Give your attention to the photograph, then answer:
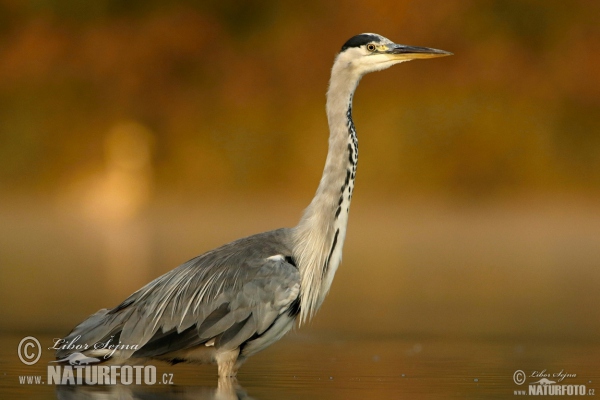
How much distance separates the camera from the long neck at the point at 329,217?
7305mm

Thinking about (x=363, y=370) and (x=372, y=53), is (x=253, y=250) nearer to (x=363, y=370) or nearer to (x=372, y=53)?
(x=363, y=370)

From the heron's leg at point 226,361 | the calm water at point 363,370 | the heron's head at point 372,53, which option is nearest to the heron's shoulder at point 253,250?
the heron's leg at point 226,361

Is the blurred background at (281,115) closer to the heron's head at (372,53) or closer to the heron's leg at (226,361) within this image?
the heron's head at (372,53)

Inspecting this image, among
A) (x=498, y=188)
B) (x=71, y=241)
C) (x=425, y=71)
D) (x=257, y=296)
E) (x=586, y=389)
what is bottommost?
(x=586, y=389)

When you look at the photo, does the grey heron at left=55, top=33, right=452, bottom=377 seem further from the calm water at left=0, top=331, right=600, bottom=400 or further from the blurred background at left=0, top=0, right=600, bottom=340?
the blurred background at left=0, top=0, right=600, bottom=340

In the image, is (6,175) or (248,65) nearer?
(6,175)

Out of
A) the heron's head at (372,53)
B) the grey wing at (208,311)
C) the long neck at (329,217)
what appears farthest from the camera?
the heron's head at (372,53)

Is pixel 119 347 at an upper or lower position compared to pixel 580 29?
lower

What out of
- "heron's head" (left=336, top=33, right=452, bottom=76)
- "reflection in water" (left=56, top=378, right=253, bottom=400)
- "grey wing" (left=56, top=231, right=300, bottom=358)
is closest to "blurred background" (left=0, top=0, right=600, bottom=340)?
"heron's head" (left=336, top=33, right=452, bottom=76)

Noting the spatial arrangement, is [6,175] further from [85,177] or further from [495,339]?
[495,339]

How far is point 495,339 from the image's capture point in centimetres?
911

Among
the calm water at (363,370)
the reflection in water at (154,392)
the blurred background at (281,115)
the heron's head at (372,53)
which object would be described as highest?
the blurred background at (281,115)

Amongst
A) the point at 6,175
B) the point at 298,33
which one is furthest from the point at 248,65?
the point at 6,175

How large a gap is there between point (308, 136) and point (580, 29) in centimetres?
887
